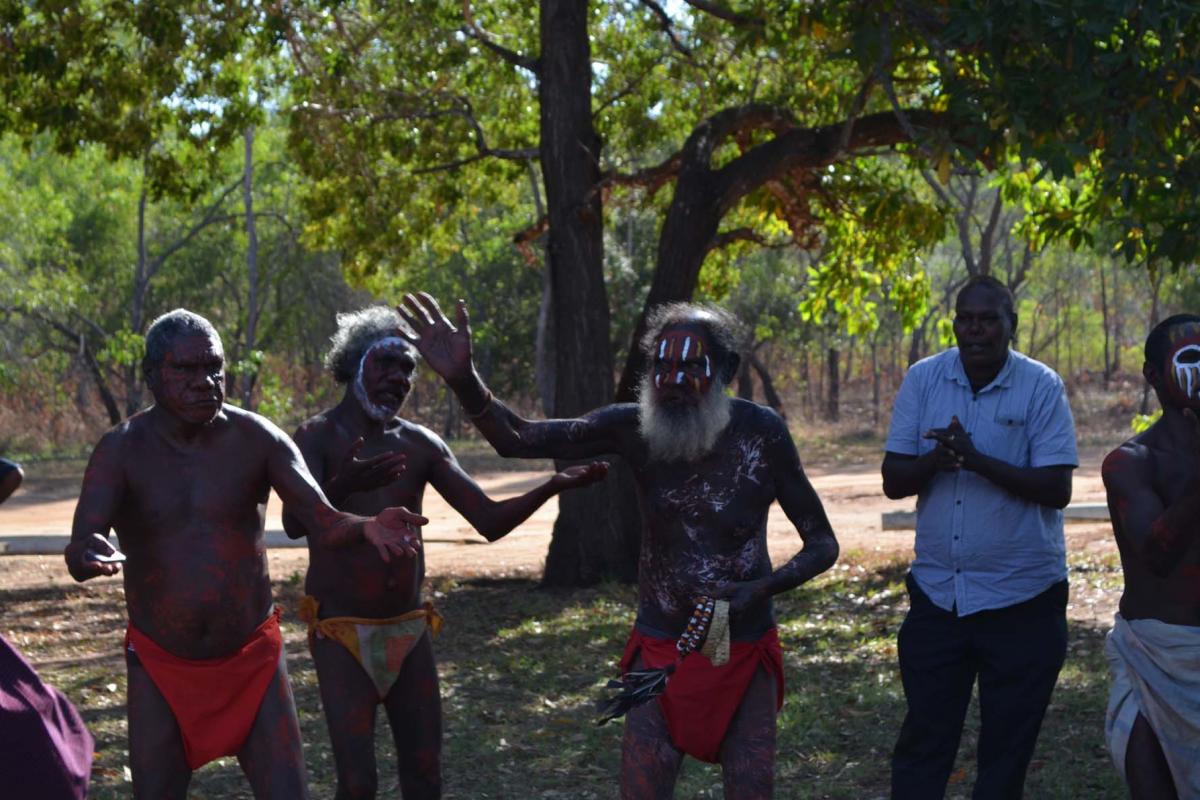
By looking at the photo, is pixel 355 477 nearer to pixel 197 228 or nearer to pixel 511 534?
pixel 511 534

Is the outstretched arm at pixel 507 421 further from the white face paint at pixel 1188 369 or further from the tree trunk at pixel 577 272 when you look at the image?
the tree trunk at pixel 577 272

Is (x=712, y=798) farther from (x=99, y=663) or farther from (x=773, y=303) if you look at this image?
(x=773, y=303)

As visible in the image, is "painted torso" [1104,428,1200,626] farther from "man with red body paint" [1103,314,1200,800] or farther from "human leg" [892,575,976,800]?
"human leg" [892,575,976,800]

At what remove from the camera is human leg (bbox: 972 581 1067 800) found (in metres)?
5.14

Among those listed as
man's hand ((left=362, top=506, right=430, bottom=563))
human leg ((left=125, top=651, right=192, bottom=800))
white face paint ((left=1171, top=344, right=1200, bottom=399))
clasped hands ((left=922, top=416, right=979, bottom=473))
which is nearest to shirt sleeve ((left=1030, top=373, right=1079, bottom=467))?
clasped hands ((left=922, top=416, right=979, bottom=473))

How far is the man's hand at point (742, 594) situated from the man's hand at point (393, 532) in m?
0.86

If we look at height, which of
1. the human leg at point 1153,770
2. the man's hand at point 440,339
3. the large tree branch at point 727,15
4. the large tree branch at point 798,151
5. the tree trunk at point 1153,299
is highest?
the large tree branch at point 727,15

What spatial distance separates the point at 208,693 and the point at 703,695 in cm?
139

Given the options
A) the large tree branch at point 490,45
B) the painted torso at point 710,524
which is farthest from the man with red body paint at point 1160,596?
the large tree branch at point 490,45

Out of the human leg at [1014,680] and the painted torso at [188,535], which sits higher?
the painted torso at [188,535]

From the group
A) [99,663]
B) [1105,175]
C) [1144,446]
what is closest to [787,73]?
[1105,175]

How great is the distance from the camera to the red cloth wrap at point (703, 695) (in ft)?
14.3

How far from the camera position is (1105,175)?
7855 mm

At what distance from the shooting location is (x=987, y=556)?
204 inches
